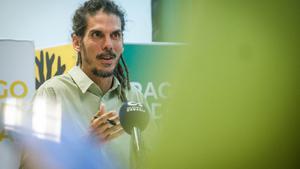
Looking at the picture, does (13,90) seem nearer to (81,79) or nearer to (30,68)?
(30,68)

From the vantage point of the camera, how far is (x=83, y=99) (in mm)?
1363

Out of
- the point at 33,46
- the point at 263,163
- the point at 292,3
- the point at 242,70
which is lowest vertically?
the point at 263,163

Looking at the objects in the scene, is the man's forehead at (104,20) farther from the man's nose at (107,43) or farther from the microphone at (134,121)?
the microphone at (134,121)

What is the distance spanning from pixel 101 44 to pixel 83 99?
8.1 inches

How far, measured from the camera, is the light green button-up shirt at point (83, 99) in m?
1.34

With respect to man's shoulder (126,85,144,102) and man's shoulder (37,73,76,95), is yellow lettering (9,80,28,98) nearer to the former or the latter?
man's shoulder (37,73,76,95)

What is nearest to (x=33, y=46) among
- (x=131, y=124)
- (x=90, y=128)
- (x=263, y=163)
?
(x=90, y=128)

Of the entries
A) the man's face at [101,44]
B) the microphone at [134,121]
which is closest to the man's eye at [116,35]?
the man's face at [101,44]

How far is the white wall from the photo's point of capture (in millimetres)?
1347

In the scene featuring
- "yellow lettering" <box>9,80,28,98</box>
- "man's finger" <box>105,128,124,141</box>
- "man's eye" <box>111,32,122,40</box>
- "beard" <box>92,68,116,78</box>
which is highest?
"man's eye" <box>111,32,122,40</box>

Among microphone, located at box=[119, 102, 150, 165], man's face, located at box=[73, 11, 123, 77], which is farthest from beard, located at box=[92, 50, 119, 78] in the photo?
microphone, located at box=[119, 102, 150, 165]

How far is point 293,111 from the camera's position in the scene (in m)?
1.63

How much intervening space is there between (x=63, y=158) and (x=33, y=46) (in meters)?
0.41

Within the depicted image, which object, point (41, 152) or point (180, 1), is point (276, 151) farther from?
point (41, 152)
